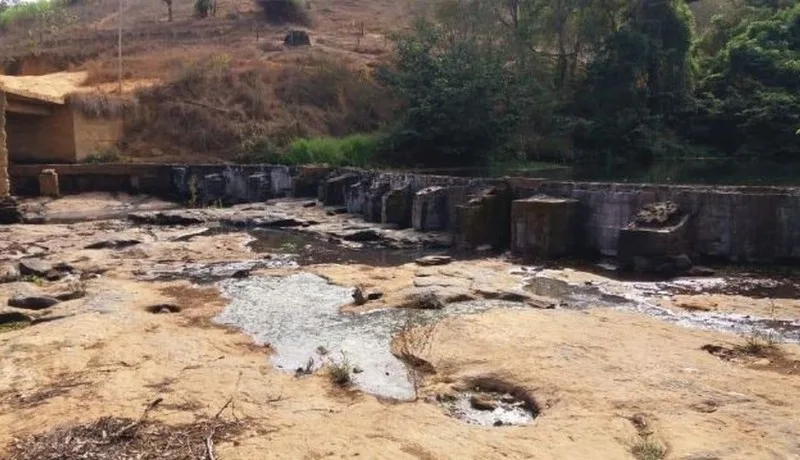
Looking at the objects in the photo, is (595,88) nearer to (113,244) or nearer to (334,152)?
(334,152)

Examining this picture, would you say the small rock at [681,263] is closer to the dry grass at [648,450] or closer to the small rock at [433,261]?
the small rock at [433,261]

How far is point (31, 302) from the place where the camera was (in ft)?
35.7

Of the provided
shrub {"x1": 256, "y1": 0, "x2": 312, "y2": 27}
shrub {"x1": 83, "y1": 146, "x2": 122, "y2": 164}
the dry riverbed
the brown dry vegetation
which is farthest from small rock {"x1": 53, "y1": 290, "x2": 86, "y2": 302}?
shrub {"x1": 256, "y1": 0, "x2": 312, "y2": 27}

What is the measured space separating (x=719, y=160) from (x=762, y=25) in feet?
26.1

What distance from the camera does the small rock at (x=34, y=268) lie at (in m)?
13.6

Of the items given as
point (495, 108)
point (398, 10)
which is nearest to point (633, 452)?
point (495, 108)

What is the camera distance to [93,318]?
402 inches

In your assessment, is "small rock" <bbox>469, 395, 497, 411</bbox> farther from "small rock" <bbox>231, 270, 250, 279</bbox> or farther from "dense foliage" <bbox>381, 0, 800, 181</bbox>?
"dense foliage" <bbox>381, 0, 800, 181</bbox>

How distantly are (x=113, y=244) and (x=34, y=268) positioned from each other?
12.4 ft

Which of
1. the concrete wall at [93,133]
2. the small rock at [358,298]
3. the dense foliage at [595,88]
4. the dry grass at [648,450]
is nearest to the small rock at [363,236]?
the small rock at [358,298]

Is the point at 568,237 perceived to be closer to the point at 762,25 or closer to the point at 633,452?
the point at 633,452

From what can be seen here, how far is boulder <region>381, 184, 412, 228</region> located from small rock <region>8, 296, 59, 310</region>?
1100 centimetres

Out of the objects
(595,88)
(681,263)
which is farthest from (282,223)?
(595,88)

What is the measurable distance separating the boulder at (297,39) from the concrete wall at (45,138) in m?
20.4
